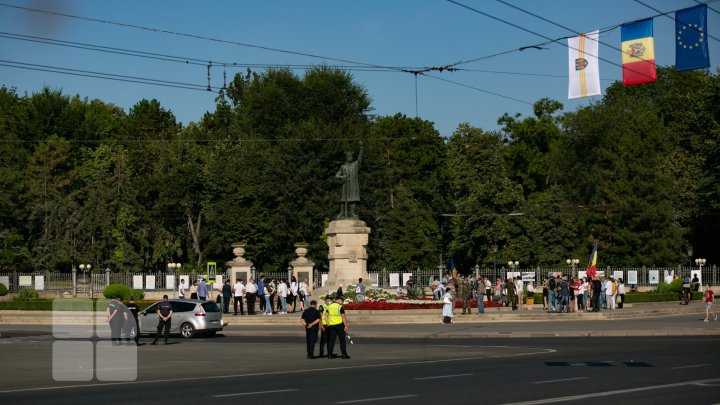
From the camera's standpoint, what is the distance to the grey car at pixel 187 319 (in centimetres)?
3953

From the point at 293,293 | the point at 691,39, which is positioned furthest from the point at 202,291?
the point at 691,39

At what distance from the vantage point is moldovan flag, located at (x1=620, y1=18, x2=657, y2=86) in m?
34.2

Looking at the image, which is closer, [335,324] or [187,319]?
[335,324]

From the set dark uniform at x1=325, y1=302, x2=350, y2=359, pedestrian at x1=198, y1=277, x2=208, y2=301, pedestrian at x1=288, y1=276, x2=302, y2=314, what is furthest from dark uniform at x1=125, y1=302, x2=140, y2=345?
pedestrian at x1=288, y1=276, x2=302, y2=314

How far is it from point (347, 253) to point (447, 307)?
10.9 meters

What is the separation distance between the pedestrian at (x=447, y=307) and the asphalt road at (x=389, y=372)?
8404 mm

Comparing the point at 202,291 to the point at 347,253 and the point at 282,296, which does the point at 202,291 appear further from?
the point at 347,253

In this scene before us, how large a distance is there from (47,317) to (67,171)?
47486 millimetres

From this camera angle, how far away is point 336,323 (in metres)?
28.1

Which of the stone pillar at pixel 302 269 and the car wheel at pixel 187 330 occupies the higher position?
the stone pillar at pixel 302 269

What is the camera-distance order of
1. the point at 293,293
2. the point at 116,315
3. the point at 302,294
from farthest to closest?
the point at 302,294, the point at 293,293, the point at 116,315

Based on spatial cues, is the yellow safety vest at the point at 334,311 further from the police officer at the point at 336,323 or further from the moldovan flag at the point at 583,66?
the moldovan flag at the point at 583,66

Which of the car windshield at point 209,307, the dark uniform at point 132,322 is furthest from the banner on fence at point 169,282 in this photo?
the dark uniform at point 132,322

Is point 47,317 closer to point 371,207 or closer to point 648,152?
point 371,207
